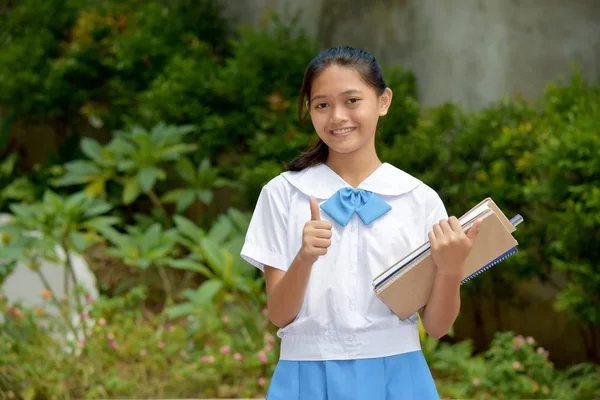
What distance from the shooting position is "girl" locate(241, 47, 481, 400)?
1.79 m

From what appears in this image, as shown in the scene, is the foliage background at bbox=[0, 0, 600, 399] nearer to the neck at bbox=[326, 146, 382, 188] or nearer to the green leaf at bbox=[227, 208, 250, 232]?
the green leaf at bbox=[227, 208, 250, 232]

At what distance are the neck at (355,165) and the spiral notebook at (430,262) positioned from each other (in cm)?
24

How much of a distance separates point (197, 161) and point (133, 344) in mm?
2154

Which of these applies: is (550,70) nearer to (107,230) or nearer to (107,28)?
(107,230)

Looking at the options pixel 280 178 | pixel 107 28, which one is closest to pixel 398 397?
pixel 280 178

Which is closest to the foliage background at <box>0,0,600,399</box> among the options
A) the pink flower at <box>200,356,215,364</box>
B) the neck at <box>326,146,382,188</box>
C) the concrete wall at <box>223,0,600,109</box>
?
the pink flower at <box>200,356,215,364</box>

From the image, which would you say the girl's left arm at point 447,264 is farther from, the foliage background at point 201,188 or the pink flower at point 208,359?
the pink flower at point 208,359

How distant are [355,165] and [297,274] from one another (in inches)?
11.7

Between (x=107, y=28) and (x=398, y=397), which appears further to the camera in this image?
(x=107, y=28)

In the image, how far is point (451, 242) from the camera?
170 cm

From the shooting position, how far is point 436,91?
5.79m

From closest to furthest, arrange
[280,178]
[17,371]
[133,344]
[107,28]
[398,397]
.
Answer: [398,397] → [280,178] → [17,371] → [133,344] → [107,28]

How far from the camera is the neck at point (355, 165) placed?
1.91 meters

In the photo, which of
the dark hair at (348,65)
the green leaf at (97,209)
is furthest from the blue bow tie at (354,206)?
the green leaf at (97,209)
